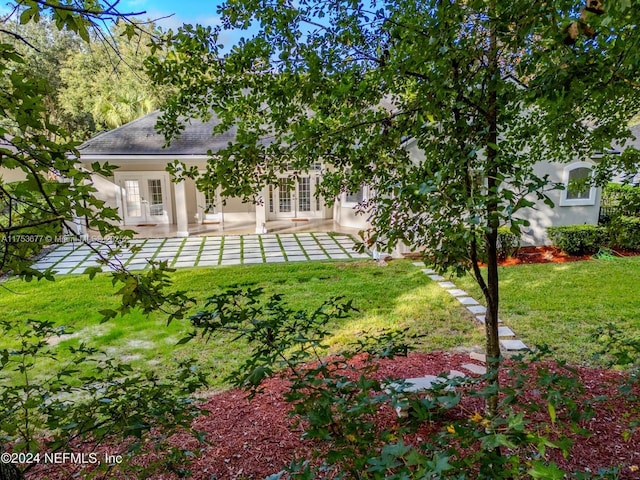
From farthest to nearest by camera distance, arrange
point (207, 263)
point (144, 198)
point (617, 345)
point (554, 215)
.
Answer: point (144, 198), point (554, 215), point (207, 263), point (617, 345)

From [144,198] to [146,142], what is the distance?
295 cm

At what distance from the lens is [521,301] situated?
6.43 m

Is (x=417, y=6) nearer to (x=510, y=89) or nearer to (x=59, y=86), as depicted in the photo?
(x=510, y=89)

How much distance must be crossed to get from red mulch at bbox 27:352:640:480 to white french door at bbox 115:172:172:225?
12079 mm

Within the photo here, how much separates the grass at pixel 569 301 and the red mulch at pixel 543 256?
46 centimetres

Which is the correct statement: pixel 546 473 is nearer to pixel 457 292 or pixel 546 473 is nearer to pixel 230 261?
pixel 457 292

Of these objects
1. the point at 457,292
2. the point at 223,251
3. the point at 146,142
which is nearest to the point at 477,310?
the point at 457,292

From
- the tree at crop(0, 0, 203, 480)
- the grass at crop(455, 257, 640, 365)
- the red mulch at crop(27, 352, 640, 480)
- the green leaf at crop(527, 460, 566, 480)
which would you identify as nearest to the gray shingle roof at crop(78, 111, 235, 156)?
the grass at crop(455, 257, 640, 365)

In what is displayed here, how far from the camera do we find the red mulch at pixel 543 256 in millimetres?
9234

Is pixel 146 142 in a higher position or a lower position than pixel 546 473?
higher

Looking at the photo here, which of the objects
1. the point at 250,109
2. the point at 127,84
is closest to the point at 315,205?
the point at 127,84

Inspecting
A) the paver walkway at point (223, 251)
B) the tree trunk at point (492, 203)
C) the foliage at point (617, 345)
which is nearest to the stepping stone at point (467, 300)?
the foliage at point (617, 345)

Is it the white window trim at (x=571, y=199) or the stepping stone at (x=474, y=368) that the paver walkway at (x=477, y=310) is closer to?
the stepping stone at (x=474, y=368)

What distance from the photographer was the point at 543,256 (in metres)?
9.68
